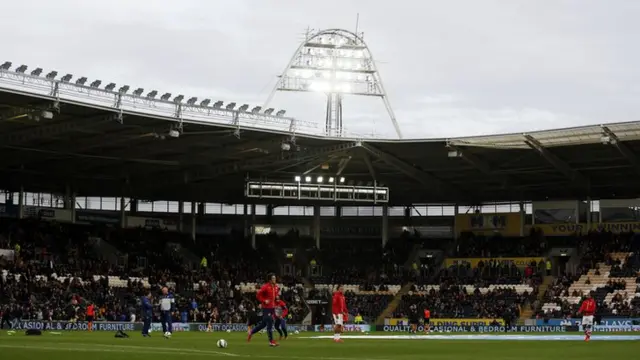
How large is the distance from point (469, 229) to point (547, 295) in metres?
12.7

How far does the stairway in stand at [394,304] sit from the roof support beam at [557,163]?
47.9 feet

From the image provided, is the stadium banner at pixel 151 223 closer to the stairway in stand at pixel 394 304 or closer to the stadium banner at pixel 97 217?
the stadium banner at pixel 97 217

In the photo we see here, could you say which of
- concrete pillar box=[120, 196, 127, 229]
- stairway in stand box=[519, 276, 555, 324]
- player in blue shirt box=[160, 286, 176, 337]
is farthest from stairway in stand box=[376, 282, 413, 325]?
player in blue shirt box=[160, 286, 176, 337]

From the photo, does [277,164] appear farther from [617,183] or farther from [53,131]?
[617,183]

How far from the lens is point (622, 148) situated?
5878 centimetres

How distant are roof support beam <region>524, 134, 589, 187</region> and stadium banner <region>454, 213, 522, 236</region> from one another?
7.83m

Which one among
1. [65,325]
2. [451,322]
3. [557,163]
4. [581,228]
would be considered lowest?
[451,322]

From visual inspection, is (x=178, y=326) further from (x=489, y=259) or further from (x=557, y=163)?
(x=489, y=259)

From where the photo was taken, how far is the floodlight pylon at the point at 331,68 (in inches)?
2933

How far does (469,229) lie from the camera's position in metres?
77.6

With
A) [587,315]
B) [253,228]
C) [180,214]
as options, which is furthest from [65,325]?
[253,228]

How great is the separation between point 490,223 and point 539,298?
428 inches

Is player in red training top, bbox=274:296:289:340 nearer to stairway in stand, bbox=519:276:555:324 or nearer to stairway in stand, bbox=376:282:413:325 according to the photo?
Result: stairway in stand, bbox=519:276:555:324

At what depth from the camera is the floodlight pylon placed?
74500 millimetres
